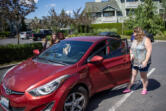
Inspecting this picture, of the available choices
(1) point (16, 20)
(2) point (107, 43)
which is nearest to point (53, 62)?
(2) point (107, 43)

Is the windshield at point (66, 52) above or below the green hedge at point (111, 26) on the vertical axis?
below

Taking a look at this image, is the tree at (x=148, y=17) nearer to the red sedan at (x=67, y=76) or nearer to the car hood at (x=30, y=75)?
the red sedan at (x=67, y=76)

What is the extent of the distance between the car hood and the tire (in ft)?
1.48

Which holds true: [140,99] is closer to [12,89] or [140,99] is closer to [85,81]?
[85,81]

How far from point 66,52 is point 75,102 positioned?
1207 mm

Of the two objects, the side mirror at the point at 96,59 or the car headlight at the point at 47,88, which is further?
the side mirror at the point at 96,59

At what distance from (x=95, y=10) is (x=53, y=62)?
44349mm

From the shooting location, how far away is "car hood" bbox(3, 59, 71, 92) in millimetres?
2976

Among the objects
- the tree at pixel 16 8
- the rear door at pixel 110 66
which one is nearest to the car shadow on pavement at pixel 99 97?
the rear door at pixel 110 66

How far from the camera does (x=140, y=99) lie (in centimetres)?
439

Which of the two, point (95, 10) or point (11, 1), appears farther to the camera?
point (95, 10)

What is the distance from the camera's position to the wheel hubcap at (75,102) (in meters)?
3.20

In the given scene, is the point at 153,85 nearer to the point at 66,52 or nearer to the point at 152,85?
the point at 152,85

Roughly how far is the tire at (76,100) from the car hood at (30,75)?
0.45m
